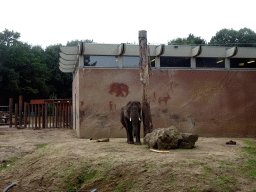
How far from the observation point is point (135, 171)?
18.8ft

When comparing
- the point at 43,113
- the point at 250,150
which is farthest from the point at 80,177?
the point at 43,113

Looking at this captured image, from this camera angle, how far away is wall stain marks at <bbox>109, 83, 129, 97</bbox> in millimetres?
13172

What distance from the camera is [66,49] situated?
13172 millimetres

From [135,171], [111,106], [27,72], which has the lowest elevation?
[135,171]

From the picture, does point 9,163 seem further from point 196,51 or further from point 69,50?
point 196,51

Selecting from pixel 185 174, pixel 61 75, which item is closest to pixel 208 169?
pixel 185 174

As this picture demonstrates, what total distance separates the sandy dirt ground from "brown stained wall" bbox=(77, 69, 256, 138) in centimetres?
531

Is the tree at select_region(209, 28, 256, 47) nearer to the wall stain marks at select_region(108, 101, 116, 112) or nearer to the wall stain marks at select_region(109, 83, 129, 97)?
the wall stain marks at select_region(109, 83, 129, 97)

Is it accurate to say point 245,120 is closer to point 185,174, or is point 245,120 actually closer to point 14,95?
point 185,174

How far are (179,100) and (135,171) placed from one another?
846 centimetres

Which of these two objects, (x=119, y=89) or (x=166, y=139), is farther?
(x=119, y=89)

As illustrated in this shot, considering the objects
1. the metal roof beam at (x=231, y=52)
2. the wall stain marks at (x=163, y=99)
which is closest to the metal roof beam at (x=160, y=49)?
the wall stain marks at (x=163, y=99)

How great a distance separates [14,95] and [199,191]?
36371 millimetres

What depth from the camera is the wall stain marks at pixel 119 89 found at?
13172 millimetres
